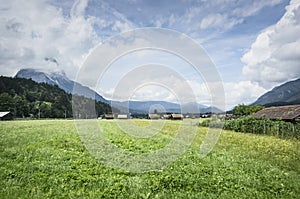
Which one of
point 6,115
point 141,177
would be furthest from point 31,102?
point 141,177

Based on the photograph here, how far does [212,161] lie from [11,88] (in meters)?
77.9

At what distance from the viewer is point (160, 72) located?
52.2ft

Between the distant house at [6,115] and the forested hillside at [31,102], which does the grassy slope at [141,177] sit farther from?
the forested hillside at [31,102]

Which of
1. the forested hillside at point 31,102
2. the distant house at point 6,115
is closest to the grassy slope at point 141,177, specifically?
the distant house at point 6,115

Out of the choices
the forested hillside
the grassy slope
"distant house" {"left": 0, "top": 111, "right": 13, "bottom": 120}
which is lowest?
the grassy slope

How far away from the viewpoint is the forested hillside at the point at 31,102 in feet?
221

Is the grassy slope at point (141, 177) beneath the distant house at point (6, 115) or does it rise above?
beneath

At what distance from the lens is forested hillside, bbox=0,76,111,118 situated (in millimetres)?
67438

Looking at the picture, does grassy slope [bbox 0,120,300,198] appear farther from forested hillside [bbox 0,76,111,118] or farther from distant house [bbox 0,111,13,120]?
forested hillside [bbox 0,76,111,118]

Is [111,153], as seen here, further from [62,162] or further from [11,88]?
[11,88]

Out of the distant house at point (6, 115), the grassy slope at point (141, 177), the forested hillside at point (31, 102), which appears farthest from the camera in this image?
the forested hillside at point (31, 102)

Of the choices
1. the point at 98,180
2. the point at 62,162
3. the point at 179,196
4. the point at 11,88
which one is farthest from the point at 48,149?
the point at 11,88

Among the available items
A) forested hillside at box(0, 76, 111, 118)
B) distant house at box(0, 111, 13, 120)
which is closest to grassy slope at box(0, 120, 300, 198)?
distant house at box(0, 111, 13, 120)

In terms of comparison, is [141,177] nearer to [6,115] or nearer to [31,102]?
[6,115]
